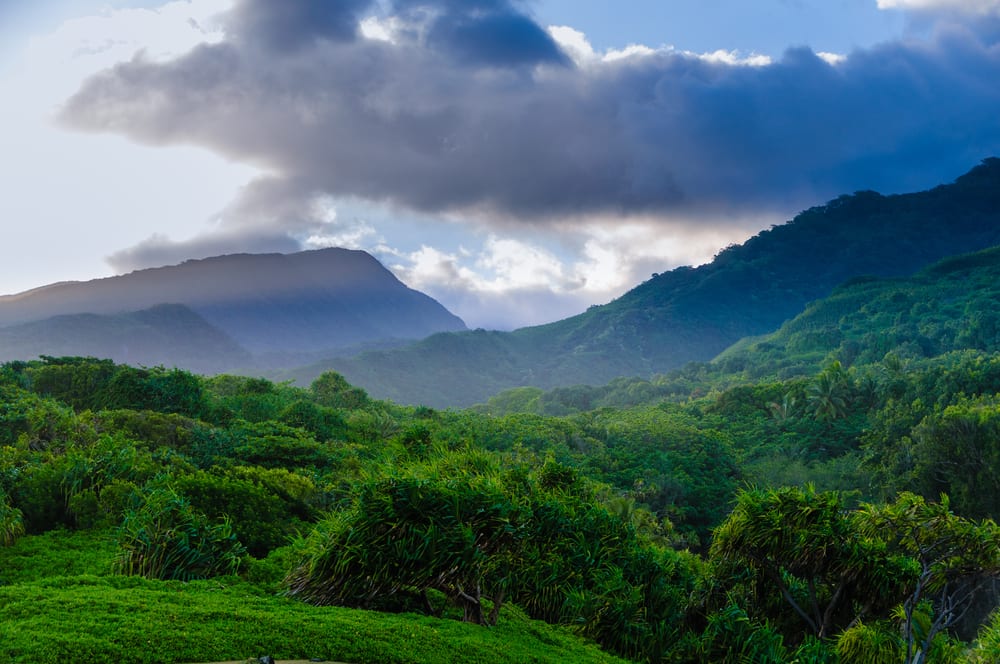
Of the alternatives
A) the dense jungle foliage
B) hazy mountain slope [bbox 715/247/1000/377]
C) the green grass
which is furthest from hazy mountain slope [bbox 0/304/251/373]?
the green grass

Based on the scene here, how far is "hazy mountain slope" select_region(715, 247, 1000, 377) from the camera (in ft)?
349

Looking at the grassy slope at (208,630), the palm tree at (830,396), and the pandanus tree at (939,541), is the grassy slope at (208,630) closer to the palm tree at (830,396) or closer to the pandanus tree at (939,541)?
the pandanus tree at (939,541)

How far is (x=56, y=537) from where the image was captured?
46.7 ft

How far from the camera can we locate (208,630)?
772cm

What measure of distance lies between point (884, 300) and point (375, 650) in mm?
156439

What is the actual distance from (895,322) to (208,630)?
145403mm

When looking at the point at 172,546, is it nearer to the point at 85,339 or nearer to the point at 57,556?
the point at 57,556

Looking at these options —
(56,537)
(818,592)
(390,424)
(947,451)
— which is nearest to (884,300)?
(947,451)

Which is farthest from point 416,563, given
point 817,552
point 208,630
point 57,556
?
point 817,552

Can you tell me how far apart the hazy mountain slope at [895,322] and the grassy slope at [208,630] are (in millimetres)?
108820

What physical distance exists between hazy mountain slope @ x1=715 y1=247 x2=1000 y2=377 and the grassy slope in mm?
108820

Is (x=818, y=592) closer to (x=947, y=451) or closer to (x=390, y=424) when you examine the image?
(x=947, y=451)

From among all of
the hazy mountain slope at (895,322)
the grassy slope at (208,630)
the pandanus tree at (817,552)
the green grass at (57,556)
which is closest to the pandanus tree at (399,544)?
the grassy slope at (208,630)

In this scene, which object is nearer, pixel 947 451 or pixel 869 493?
pixel 947 451
